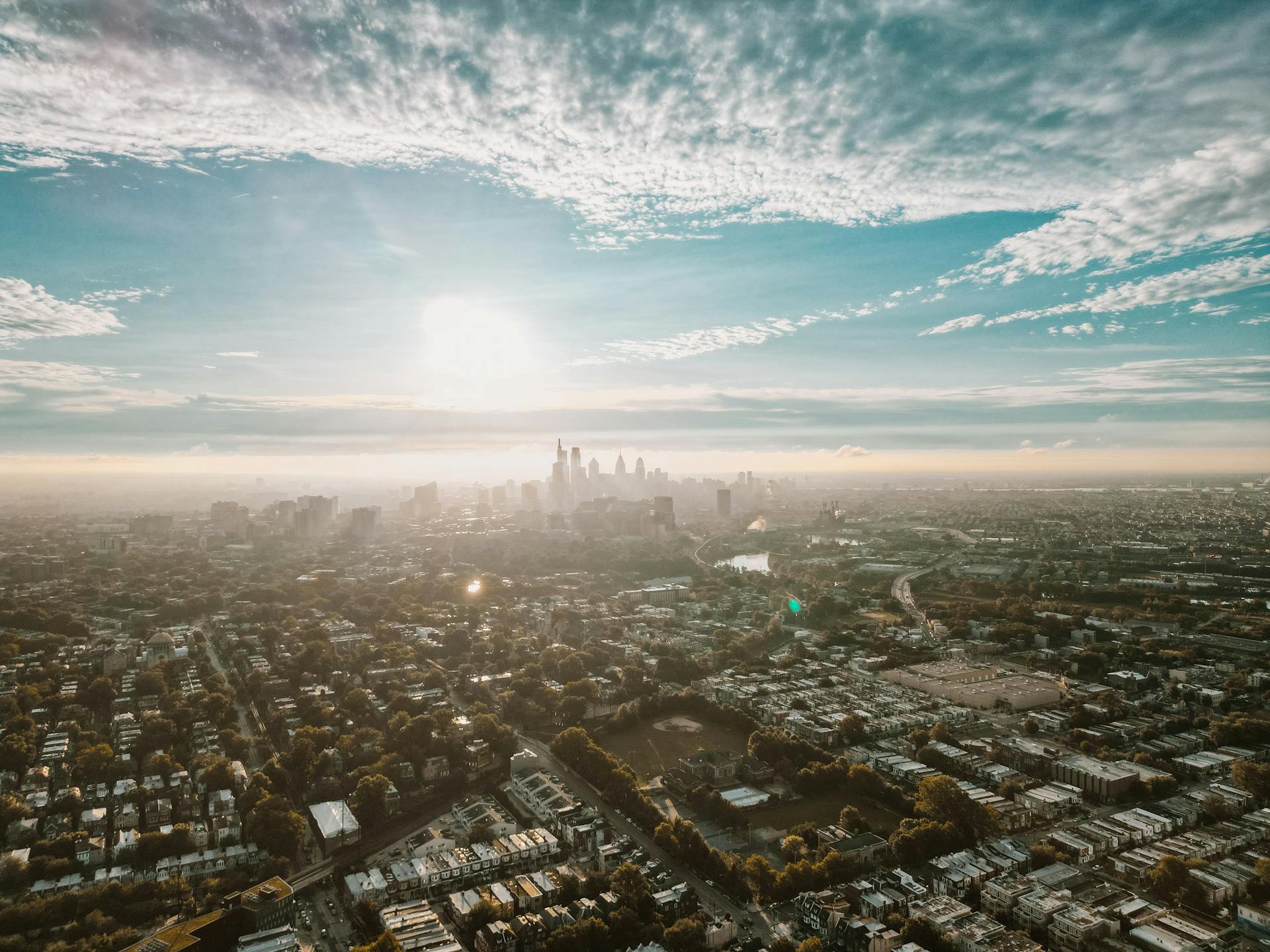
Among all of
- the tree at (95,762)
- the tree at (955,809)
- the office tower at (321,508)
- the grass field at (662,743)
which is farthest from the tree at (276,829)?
the office tower at (321,508)

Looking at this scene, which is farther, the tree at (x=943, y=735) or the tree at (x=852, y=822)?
the tree at (x=943, y=735)

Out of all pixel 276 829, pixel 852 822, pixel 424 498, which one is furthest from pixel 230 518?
pixel 852 822

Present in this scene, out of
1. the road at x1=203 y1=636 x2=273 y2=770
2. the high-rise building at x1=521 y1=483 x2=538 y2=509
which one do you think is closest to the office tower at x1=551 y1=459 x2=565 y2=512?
the high-rise building at x1=521 y1=483 x2=538 y2=509

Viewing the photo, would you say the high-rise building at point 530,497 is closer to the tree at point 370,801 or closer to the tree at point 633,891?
the tree at point 370,801

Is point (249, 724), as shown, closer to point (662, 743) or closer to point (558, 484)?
point (662, 743)

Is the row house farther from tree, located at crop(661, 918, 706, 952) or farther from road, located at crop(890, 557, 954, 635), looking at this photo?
road, located at crop(890, 557, 954, 635)

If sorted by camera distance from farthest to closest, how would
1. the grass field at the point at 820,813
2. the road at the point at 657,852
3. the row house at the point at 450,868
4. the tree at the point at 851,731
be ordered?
the tree at the point at 851,731
the grass field at the point at 820,813
the row house at the point at 450,868
the road at the point at 657,852

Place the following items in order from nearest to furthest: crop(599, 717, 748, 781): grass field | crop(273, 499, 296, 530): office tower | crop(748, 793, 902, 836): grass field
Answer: crop(748, 793, 902, 836): grass field, crop(599, 717, 748, 781): grass field, crop(273, 499, 296, 530): office tower
